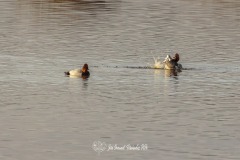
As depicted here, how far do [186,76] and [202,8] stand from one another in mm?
41735

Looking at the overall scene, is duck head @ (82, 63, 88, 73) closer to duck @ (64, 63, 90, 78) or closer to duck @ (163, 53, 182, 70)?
duck @ (64, 63, 90, 78)

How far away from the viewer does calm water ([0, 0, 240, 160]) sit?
34562 millimetres

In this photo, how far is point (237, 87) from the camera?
157 feet

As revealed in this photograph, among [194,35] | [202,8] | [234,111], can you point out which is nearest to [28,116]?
[234,111]

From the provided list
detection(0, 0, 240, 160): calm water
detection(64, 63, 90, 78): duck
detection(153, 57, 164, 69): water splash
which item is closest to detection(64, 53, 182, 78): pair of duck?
detection(64, 63, 90, 78): duck

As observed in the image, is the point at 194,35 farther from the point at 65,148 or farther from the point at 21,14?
the point at 65,148

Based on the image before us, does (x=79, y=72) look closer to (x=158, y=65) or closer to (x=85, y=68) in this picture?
(x=85, y=68)

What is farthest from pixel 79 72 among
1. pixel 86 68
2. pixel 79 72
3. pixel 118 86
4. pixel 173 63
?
pixel 173 63

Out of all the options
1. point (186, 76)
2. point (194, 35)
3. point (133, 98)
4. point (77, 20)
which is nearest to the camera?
point (133, 98)

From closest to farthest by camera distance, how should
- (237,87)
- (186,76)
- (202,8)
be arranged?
(237,87), (186,76), (202,8)

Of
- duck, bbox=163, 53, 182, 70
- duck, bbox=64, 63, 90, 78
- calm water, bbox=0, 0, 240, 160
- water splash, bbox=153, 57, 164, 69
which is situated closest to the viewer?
calm water, bbox=0, 0, 240, 160

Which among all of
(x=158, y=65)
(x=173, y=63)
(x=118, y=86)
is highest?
(x=173, y=63)

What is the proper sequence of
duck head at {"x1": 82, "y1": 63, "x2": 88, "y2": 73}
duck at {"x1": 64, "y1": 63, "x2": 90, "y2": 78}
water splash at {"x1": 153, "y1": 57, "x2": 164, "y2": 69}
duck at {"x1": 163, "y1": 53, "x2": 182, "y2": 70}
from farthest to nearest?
1. water splash at {"x1": 153, "y1": 57, "x2": 164, "y2": 69}
2. duck at {"x1": 163, "y1": 53, "x2": 182, "y2": 70}
3. duck at {"x1": 64, "y1": 63, "x2": 90, "y2": 78}
4. duck head at {"x1": 82, "y1": 63, "x2": 88, "y2": 73}

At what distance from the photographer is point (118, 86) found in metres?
47.3
